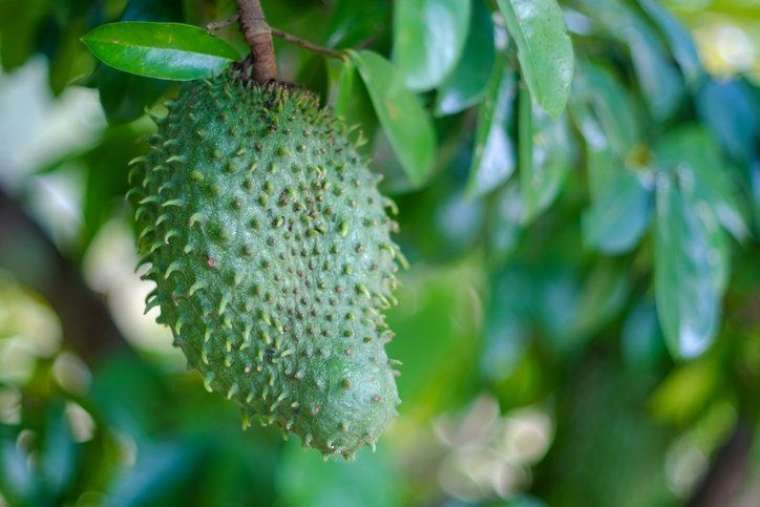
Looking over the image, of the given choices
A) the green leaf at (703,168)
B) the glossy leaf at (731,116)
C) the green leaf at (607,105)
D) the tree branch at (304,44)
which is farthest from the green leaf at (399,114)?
the glossy leaf at (731,116)

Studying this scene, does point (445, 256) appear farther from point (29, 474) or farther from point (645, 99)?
point (29, 474)

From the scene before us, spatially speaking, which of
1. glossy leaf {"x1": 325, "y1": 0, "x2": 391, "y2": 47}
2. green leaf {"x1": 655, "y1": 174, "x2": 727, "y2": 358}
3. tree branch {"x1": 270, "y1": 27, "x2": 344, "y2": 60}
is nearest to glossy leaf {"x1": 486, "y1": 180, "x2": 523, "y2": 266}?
green leaf {"x1": 655, "y1": 174, "x2": 727, "y2": 358}

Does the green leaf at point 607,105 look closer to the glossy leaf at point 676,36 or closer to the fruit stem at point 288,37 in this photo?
the glossy leaf at point 676,36

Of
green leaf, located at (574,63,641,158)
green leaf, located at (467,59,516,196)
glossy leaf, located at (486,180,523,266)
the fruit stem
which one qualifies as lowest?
glossy leaf, located at (486,180,523,266)

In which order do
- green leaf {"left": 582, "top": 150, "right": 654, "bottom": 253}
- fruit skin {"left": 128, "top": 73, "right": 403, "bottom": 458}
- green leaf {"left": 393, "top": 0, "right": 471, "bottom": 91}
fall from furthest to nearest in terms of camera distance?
1. green leaf {"left": 582, "top": 150, "right": 654, "bottom": 253}
2. green leaf {"left": 393, "top": 0, "right": 471, "bottom": 91}
3. fruit skin {"left": 128, "top": 73, "right": 403, "bottom": 458}

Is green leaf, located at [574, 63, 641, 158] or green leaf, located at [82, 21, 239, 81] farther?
green leaf, located at [574, 63, 641, 158]

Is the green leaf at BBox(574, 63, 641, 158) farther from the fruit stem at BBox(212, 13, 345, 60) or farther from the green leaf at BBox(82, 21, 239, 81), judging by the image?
the green leaf at BBox(82, 21, 239, 81)

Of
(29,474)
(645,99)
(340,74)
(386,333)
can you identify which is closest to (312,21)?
(340,74)
